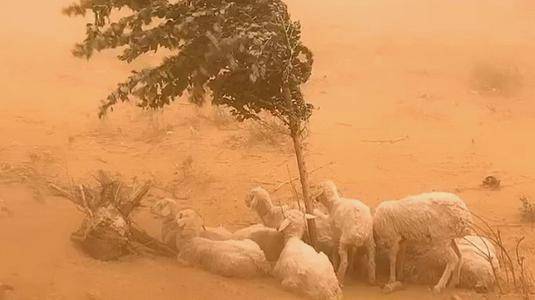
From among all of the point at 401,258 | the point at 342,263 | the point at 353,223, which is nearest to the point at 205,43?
the point at 353,223

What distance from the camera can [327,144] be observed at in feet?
41.9

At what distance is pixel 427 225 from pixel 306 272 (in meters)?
1.44

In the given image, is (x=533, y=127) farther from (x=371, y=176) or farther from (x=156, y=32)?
(x=156, y=32)

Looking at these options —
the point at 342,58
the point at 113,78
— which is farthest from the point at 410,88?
the point at 113,78

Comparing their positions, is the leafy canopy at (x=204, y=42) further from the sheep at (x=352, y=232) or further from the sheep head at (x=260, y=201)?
the sheep at (x=352, y=232)

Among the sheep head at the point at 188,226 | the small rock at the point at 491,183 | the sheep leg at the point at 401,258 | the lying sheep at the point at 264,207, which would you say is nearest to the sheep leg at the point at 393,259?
the sheep leg at the point at 401,258

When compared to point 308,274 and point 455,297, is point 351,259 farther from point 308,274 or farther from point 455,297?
point 455,297

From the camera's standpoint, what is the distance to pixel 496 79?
53.1ft

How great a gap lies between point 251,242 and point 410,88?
29.7 feet

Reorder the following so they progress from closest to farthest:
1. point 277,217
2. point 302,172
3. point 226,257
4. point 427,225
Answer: point 226,257, point 427,225, point 302,172, point 277,217

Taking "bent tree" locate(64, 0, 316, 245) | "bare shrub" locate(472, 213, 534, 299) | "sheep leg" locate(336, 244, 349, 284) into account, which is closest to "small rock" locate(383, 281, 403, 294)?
"sheep leg" locate(336, 244, 349, 284)

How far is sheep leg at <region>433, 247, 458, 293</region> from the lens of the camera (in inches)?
297

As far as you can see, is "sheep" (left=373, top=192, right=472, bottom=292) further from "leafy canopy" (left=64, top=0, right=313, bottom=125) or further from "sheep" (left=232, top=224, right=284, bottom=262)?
"leafy canopy" (left=64, top=0, right=313, bottom=125)

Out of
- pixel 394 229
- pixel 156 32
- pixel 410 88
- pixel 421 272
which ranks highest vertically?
pixel 156 32
